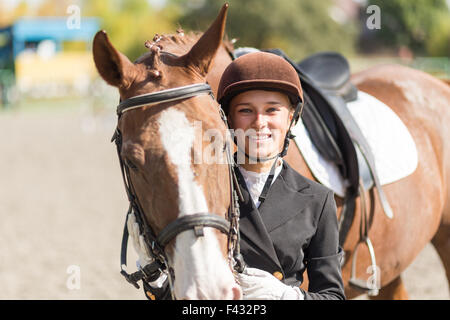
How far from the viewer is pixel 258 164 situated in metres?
2.02

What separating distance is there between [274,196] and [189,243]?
0.49 meters

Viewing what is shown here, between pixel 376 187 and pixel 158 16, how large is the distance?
154 feet

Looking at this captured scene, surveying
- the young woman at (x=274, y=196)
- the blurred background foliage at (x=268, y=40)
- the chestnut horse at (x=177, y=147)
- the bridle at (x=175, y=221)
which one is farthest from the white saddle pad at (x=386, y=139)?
the blurred background foliage at (x=268, y=40)

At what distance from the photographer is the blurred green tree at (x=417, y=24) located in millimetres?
19719

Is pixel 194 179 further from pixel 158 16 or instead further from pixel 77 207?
pixel 158 16

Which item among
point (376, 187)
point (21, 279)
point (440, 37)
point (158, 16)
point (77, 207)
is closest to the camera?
point (376, 187)

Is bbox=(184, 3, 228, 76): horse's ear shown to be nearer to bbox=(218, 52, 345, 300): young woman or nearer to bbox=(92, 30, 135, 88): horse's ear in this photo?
bbox=(218, 52, 345, 300): young woman

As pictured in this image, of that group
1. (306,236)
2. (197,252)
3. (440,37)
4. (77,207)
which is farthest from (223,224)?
(440,37)

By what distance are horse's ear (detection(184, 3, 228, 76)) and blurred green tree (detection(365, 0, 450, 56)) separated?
17.1m

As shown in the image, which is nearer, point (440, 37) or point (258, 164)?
point (258, 164)

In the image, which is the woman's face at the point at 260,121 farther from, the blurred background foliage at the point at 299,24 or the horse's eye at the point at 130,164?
the blurred background foliage at the point at 299,24

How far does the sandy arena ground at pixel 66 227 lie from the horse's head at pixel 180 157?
3.63 metres

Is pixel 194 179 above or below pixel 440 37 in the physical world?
below

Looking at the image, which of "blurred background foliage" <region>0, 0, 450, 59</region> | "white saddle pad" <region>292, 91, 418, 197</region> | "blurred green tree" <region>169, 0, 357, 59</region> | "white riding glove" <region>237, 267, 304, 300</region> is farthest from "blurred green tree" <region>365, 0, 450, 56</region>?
"white riding glove" <region>237, 267, 304, 300</region>
